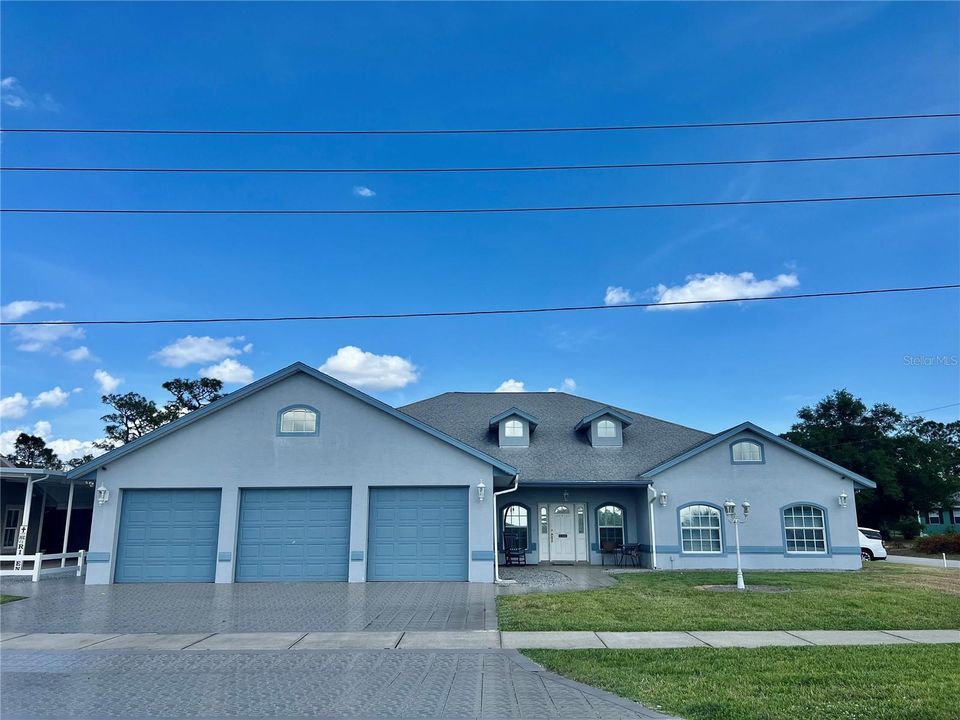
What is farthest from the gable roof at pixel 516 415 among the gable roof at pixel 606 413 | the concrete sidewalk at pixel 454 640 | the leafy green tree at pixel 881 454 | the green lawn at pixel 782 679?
the leafy green tree at pixel 881 454

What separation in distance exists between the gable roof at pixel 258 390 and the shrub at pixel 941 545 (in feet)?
84.5

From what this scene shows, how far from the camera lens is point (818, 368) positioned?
25.7 m

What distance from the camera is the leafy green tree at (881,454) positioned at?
41.9 m

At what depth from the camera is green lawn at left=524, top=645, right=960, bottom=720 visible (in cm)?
586

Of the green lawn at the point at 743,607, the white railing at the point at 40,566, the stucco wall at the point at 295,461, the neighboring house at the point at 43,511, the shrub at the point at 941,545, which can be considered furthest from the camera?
the shrub at the point at 941,545

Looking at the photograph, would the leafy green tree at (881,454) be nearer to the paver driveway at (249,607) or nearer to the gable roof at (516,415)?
the gable roof at (516,415)

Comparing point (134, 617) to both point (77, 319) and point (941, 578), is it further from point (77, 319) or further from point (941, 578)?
Answer: point (941, 578)

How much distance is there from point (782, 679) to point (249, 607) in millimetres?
9473

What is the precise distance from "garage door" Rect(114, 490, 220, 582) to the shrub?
32.2m

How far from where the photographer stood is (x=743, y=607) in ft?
38.5

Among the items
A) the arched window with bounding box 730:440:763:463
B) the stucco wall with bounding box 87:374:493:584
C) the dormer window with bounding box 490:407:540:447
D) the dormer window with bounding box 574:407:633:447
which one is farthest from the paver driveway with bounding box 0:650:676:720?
the dormer window with bounding box 574:407:633:447

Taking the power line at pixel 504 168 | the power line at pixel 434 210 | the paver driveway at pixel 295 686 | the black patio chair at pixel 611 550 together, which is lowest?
the paver driveway at pixel 295 686

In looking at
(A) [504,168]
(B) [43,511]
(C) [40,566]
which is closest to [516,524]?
(A) [504,168]

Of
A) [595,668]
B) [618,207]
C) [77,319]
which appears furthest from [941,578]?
[77,319]
